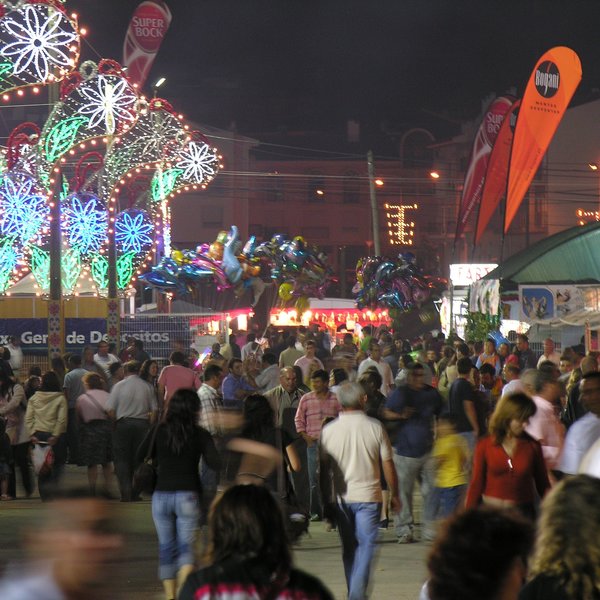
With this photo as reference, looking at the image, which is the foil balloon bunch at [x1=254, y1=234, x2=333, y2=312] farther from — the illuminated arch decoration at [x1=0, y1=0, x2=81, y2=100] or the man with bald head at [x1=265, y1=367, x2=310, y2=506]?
the man with bald head at [x1=265, y1=367, x2=310, y2=506]

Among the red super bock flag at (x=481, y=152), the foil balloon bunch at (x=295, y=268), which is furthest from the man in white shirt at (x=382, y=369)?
the foil balloon bunch at (x=295, y=268)

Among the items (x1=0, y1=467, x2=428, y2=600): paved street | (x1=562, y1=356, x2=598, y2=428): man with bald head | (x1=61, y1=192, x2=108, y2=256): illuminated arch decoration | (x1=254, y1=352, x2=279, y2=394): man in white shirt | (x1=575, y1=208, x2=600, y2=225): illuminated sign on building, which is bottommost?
(x1=0, y1=467, x2=428, y2=600): paved street

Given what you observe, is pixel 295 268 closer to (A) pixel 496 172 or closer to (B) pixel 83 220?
(B) pixel 83 220

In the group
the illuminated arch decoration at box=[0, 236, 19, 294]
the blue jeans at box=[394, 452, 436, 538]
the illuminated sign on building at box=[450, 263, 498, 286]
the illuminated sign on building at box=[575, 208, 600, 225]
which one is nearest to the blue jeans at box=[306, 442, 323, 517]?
the blue jeans at box=[394, 452, 436, 538]

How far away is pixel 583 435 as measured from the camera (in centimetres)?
792

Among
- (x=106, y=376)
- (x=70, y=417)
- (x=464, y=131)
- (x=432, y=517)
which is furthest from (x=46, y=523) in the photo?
(x=464, y=131)

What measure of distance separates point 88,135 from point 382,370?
7157mm

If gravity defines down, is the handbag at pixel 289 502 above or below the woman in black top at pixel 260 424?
below

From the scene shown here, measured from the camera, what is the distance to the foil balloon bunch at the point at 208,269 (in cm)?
3525

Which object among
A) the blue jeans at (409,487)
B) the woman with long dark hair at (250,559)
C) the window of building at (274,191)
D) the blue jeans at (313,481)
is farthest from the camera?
the window of building at (274,191)

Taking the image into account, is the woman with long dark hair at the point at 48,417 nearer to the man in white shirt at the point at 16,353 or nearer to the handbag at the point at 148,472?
the handbag at the point at 148,472

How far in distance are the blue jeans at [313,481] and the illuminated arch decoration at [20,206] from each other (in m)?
16.6

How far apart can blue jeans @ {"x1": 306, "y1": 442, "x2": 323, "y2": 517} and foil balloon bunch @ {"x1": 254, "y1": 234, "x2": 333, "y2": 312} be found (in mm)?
24630

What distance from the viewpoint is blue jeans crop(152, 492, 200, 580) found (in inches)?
324
